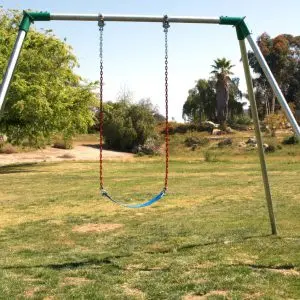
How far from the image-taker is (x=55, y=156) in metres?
38.7

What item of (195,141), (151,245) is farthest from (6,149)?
(151,245)

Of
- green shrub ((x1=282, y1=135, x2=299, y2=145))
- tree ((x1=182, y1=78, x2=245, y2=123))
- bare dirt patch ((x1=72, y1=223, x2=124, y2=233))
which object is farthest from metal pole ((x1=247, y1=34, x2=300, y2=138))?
tree ((x1=182, y1=78, x2=245, y2=123))

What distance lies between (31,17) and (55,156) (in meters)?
32.6

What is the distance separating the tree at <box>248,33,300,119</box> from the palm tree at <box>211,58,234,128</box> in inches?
347

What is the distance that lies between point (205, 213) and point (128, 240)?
356 cm

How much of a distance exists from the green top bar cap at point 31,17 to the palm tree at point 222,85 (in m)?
47.2

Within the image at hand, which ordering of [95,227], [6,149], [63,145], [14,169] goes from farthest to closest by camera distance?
[63,145]
[6,149]
[14,169]
[95,227]

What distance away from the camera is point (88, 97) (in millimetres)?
28344

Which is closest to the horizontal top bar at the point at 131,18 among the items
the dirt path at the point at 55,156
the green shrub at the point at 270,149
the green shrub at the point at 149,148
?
the dirt path at the point at 55,156

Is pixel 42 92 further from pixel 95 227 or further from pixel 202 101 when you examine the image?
pixel 202 101

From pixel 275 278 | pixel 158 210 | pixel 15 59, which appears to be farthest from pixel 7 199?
pixel 275 278

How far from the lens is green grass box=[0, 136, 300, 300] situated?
5.94m

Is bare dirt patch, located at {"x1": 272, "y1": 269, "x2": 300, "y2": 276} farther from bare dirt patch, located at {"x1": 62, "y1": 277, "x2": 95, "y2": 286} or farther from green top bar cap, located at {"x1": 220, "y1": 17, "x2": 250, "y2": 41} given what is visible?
green top bar cap, located at {"x1": 220, "y1": 17, "x2": 250, "y2": 41}

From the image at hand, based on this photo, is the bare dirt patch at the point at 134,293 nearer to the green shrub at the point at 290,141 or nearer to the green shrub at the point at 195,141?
the green shrub at the point at 290,141
